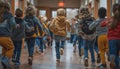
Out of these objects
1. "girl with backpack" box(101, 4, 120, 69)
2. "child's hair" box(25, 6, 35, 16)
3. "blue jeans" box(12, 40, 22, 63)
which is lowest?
"blue jeans" box(12, 40, 22, 63)

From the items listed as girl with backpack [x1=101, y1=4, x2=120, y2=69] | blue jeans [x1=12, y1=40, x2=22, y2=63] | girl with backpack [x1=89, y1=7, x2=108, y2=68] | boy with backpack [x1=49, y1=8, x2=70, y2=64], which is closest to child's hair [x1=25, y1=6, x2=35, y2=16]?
blue jeans [x1=12, y1=40, x2=22, y2=63]

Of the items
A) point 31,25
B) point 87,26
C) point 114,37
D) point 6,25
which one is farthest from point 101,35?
point 6,25

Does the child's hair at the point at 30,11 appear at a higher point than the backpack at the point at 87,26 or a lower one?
higher

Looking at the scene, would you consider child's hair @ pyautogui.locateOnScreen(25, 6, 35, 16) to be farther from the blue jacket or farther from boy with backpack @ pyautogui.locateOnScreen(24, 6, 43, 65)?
the blue jacket

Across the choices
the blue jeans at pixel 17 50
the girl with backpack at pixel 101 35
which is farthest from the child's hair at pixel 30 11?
the girl with backpack at pixel 101 35

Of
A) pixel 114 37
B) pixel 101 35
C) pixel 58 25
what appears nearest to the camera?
pixel 114 37

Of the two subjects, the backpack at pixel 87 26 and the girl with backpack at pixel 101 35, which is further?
the backpack at pixel 87 26

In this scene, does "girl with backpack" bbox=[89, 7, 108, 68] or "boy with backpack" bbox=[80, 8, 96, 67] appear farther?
"boy with backpack" bbox=[80, 8, 96, 67]

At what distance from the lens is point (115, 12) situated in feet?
18.3

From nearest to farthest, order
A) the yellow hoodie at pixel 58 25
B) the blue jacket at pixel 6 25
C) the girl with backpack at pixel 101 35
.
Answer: the blue jacket at pixel 6 25, the girl with backpack at pixel 101 35, the yellow hoodie at pixel 58 25

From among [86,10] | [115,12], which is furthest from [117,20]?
[86,10]

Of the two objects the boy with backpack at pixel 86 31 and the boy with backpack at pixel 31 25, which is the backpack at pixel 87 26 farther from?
the boy with backpack at pixel 31 25

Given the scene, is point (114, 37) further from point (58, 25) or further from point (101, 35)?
point (58, 25)

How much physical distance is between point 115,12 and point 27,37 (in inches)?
107
